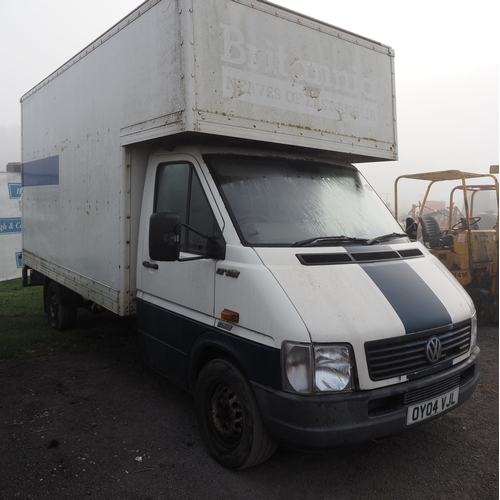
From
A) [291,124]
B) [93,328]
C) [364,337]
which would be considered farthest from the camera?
[93,328]

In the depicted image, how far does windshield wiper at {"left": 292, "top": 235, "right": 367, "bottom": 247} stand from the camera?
11.5ft

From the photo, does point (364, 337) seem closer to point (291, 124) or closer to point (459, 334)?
point (459, 334)

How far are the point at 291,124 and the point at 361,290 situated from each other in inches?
63.7

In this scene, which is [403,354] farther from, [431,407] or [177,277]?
[177,277]

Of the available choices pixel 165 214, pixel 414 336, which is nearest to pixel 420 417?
pixel 414 336

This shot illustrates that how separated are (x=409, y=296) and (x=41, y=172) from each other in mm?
5576

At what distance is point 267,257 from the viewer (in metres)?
3.24

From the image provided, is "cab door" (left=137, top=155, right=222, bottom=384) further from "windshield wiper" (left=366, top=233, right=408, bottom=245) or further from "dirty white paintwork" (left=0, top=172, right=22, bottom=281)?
"dirty white paintwork" (left=0, top=172, right=22, bottom=281)

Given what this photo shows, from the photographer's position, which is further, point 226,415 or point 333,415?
point 226,415

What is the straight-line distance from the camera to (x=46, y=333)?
704 cm

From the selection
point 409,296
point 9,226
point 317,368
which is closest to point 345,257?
point 409,296

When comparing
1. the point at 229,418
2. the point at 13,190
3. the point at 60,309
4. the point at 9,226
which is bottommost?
the point at 229,418

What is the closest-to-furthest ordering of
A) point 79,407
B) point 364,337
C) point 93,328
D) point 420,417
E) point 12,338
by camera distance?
point 364,337
point 420,417
point 79,407
point 12,338
point 93,328

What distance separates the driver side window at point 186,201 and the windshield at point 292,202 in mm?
202
